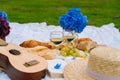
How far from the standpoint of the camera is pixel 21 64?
2.21 m

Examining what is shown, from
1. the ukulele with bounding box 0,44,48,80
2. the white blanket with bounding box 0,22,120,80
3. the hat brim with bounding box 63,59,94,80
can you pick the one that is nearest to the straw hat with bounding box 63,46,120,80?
the hat brim with bounding box 63,59,94,80

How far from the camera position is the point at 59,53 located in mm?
2609

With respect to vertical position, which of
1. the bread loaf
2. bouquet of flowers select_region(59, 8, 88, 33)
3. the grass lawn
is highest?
bouquet of flowers select_region(59, 8, 88, 33)

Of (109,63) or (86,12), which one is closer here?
(109,63)

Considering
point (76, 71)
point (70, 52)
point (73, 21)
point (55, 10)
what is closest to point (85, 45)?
point (70, 52)

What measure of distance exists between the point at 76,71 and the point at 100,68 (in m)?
0.19

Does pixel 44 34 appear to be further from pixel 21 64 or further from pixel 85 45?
pixel 21 64

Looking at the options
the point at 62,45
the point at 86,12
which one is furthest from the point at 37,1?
the point at 62,45

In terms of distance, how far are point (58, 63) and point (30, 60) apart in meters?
0.21

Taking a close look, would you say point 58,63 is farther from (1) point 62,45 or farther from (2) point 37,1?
(2) point 37,1

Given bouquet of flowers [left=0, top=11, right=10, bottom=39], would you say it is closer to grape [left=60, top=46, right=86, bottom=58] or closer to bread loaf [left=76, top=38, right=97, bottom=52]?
grape [left=60, top=46, right=86, bottom=58]

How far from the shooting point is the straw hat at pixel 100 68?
83.2 inches

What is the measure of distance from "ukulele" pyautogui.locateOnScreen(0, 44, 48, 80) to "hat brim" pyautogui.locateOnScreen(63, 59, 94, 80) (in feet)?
0.45

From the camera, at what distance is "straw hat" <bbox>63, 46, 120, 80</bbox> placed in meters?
2.11
